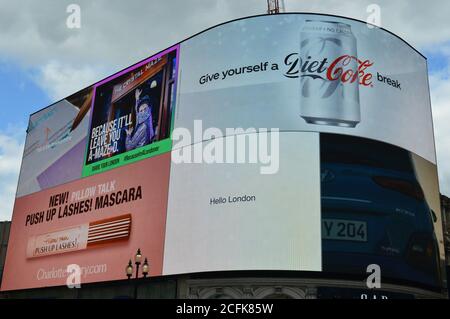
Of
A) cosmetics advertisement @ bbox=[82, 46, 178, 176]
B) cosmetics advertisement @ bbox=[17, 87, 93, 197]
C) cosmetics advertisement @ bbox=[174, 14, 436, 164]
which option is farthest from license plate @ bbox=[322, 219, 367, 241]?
cosmetics advertisement @ bbox=[17, 87, 93, 197]

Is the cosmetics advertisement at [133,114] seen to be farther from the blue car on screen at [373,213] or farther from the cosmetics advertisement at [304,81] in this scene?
the blue car on screen at [373,213]

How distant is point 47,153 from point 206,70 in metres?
18.5

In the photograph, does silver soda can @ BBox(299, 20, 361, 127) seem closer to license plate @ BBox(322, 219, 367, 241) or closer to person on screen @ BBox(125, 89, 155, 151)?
license plate @ BBox(322, 219, 367, 241)

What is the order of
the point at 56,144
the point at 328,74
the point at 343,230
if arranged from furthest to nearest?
the point at 56,144 < the point at 328,74 < the point at 343,230

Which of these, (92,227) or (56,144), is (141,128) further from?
(56,144)

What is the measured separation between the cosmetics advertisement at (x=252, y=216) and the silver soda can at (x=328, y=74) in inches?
70.8

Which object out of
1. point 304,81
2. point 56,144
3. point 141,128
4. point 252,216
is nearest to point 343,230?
point 252,216

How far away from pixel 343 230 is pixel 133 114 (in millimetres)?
17049

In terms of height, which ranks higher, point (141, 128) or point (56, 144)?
point (56, 144)

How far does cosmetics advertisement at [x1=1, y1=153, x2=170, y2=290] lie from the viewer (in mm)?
36781

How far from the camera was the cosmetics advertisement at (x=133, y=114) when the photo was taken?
38406 mm

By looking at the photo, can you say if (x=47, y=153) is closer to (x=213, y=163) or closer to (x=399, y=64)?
(x=213, y=163)

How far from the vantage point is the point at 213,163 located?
113 ft

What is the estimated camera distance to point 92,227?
133ft
